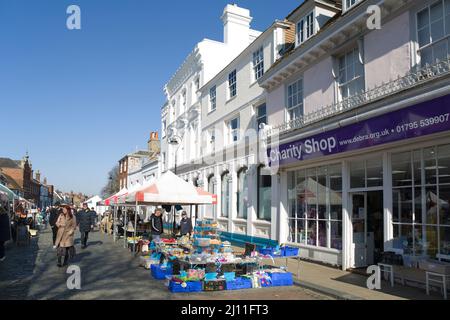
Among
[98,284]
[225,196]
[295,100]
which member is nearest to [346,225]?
[295,100]

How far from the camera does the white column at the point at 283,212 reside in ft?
46.5

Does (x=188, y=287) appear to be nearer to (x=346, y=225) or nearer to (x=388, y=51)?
(x=346, y=225)

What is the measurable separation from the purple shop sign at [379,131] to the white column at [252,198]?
3876 millimetres

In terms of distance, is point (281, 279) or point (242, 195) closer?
point (281, 279)

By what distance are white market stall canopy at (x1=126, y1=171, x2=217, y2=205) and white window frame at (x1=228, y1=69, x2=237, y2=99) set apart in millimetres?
7214

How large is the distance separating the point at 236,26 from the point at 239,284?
20.3 m

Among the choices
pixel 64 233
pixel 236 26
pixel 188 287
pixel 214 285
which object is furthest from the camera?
pixel 236 26

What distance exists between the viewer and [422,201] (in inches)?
345

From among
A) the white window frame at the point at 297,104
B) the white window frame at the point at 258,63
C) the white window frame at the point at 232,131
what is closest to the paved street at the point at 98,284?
the white window frame at the point at 297,104

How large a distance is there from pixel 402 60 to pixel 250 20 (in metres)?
17.5

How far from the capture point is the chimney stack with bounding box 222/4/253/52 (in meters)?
24.8

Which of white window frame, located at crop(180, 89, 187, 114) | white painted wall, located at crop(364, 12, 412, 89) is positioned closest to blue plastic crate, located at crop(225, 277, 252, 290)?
white painted wall, located at crop(364, 12, 412, 89)

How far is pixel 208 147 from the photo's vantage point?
2303 centimetres
